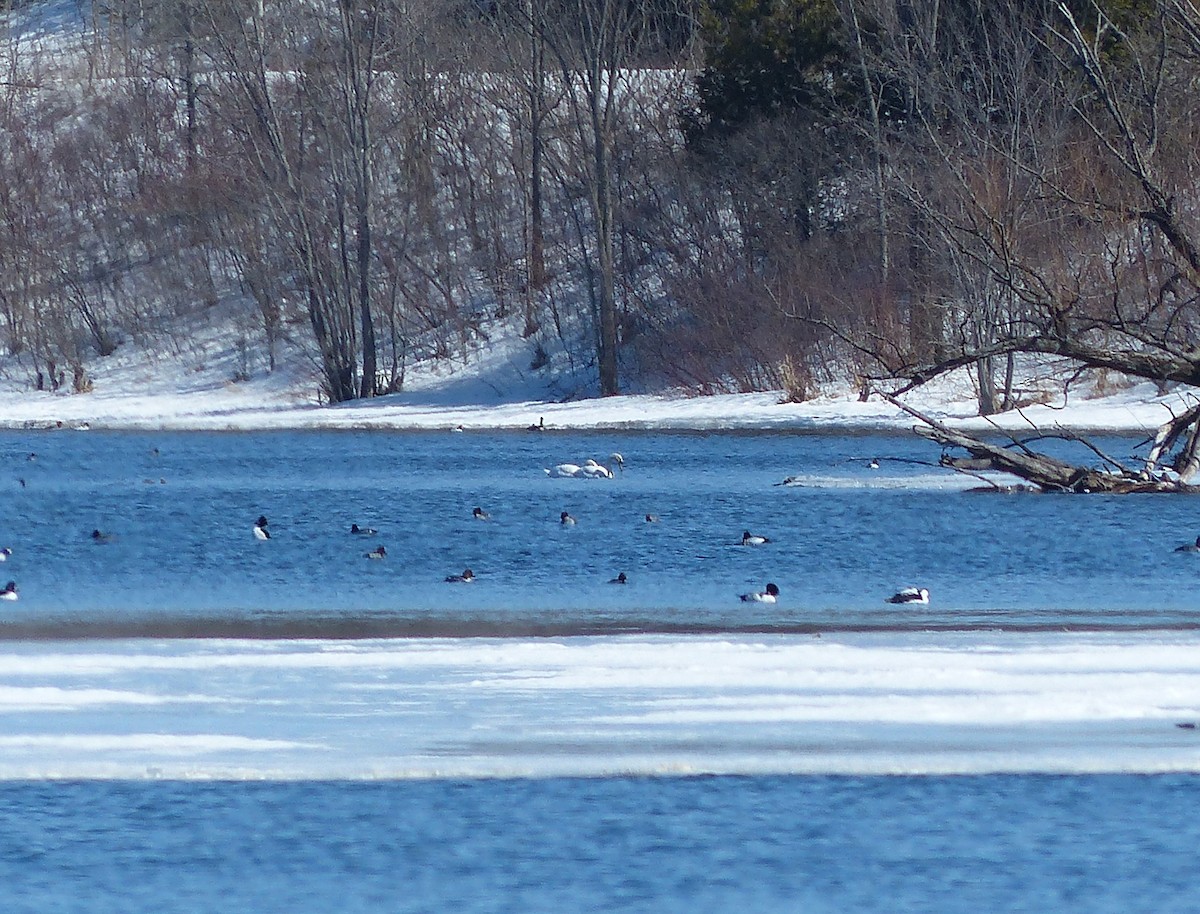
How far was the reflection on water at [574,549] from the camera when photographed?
1357 cm

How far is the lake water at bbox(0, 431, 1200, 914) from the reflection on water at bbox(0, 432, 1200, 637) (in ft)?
0.28

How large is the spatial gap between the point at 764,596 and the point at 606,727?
17.7 feet

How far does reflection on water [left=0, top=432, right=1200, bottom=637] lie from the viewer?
13.6m

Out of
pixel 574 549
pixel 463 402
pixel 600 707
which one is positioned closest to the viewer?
pixel 600 707

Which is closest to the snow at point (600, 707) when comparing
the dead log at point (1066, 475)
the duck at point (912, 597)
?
the duck at point (912, 597)

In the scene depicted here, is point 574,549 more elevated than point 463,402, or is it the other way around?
point 463,402

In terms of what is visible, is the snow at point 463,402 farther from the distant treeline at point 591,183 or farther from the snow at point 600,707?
the snow at point 600,707

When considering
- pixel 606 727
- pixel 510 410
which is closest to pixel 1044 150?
pixel 510 410

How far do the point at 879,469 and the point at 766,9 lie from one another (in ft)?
66.6

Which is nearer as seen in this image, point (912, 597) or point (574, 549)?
point (912, 597)

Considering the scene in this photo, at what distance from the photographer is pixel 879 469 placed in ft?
86.3

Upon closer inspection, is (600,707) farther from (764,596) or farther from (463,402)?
(463,402)

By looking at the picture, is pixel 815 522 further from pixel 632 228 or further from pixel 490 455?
pixel 632 228

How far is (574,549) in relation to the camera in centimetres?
1802
